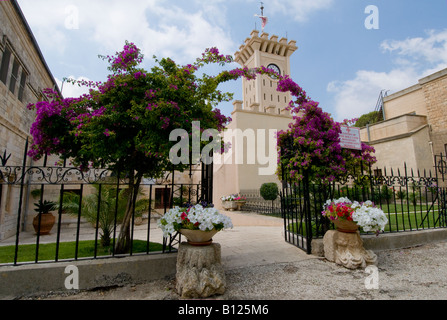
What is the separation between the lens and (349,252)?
157 inches

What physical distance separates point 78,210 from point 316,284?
4.41m

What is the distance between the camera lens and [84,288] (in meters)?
3.09

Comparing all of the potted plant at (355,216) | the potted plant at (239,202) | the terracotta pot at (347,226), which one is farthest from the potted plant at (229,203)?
the terracotta pot at (347,226)

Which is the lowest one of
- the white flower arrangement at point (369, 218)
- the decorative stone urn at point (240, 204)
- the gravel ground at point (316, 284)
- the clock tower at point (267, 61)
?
the gravel ground at point (316, 284)

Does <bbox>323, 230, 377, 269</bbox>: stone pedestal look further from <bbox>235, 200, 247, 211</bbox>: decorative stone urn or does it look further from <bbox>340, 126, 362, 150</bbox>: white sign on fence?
<bbox>235, 200, 247, 211</bbox>: decorative stone urn

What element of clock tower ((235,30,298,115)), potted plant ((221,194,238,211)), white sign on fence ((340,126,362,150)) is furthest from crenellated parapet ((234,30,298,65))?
white sign on fence ((340,126,362,150))

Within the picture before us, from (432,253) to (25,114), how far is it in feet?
47.3

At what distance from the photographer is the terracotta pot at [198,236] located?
3.06 meters

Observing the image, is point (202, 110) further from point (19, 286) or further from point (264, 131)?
point (264, 131)

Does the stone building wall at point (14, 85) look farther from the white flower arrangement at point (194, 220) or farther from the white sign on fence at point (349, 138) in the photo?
the white sign on fence at point (349, 138)

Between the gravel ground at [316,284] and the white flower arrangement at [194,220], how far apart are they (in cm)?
85

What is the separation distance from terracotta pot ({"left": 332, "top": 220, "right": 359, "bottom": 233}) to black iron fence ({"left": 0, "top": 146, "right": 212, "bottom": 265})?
2.33 m

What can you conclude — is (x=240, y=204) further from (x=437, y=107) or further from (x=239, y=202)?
(x=437, y=107)
